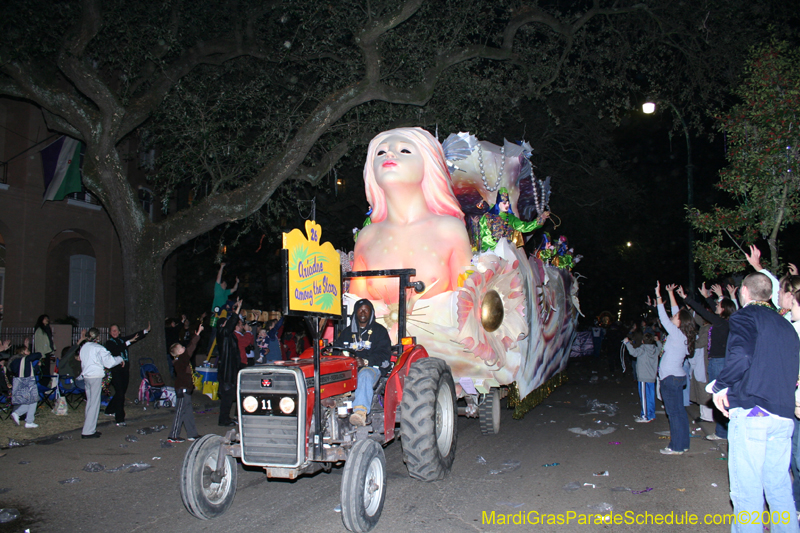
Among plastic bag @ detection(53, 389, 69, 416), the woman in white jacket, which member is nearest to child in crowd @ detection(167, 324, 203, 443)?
the woman in white jacket

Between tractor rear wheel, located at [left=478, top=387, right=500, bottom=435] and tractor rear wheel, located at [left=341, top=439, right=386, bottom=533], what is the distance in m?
3.50

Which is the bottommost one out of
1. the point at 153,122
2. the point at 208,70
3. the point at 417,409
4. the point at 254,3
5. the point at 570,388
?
the point at 570,388

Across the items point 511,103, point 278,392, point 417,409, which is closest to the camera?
point 278,392

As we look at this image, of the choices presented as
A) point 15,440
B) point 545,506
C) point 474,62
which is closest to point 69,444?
point 15,440

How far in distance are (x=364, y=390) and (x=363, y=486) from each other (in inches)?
44.4

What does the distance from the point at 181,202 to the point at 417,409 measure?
1884 centimetres

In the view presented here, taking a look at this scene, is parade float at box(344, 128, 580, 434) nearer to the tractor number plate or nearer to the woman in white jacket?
the tractor number plate

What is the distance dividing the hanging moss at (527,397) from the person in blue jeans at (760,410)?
161 inches

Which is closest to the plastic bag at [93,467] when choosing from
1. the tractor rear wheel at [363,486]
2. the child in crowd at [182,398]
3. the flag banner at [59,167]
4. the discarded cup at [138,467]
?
the discarded cup at [138,467]

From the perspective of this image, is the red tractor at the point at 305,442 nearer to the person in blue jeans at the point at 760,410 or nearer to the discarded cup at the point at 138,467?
the discarded cup at the point at 138,467

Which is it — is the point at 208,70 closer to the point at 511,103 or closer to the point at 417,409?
the point at 511,103

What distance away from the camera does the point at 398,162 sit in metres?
7.68

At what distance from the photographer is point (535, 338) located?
8500mm

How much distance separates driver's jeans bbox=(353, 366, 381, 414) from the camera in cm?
523
